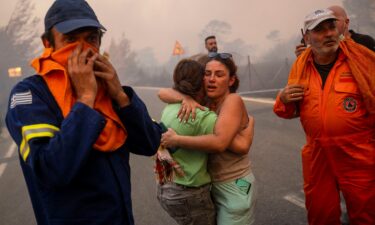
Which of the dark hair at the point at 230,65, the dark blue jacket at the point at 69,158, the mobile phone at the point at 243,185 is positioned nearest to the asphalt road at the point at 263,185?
the mobile phone at the point at 243,185

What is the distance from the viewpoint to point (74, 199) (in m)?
1.37

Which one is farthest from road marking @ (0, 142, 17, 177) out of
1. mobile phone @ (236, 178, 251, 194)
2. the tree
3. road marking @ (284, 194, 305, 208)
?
the tree

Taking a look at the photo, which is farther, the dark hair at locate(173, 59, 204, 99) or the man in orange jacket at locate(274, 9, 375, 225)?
the man in orange jacket at locate(274, 9, 375, 225)

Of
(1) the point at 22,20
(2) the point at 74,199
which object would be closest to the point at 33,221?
(2) the point at 74,199

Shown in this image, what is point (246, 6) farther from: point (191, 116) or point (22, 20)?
point (191, 116)

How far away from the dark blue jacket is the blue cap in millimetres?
217

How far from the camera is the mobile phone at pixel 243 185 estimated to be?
219cm

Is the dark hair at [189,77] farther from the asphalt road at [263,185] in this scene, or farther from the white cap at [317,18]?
the asphalt road at [263,185]

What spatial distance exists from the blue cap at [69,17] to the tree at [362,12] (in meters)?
34.1

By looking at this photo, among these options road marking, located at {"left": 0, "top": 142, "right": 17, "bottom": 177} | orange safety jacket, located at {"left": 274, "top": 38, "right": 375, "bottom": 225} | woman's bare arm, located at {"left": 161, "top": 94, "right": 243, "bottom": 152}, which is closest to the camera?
woman's bare arm, located at {"left": 161, "top": 94, "right": 243, "bottom": 152}

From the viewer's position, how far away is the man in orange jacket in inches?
91.7

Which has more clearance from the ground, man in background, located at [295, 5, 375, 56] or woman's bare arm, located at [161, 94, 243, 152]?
man in background, located at [295, 5, 375, 56]

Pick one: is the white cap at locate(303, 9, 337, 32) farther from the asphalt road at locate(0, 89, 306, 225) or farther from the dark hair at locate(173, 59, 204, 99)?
the asphalt road at locate(0, 89, 306, 225)

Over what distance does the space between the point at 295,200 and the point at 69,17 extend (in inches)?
128
